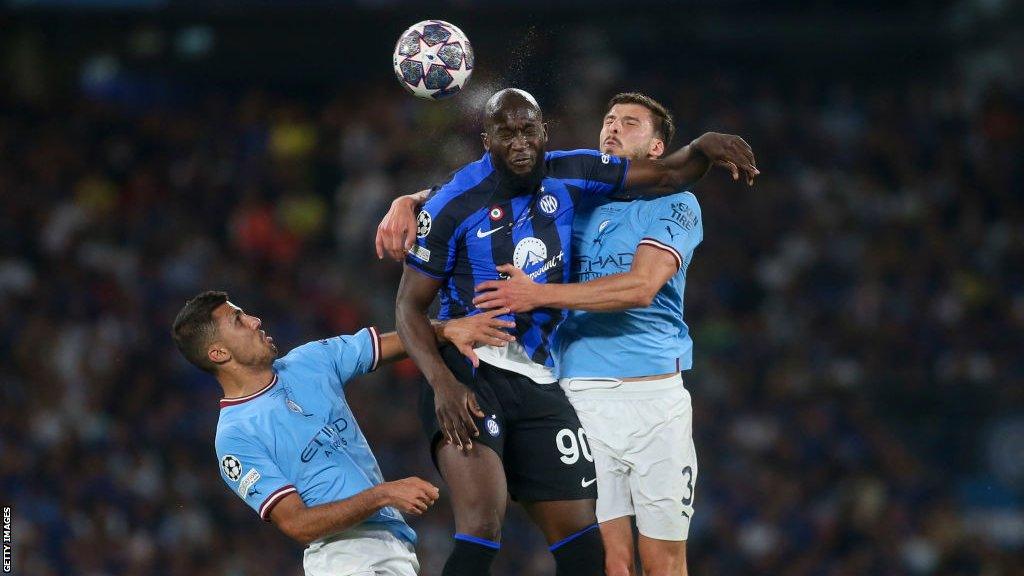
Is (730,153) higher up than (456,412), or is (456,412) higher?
(730,153)

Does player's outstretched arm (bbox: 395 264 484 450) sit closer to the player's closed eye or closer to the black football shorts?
the black football shorts

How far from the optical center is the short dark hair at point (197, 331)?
5008 mm

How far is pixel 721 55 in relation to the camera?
15.2 meters

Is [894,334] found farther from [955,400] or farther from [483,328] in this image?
[483,328]

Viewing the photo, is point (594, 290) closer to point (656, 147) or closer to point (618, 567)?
point (656, 147)

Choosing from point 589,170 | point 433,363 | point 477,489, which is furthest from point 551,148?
point 477,489

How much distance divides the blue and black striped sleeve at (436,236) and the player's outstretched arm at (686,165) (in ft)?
2.77

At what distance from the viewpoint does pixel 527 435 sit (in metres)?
4.97

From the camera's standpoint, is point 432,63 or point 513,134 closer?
point 513,134

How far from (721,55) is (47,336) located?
8775 mm

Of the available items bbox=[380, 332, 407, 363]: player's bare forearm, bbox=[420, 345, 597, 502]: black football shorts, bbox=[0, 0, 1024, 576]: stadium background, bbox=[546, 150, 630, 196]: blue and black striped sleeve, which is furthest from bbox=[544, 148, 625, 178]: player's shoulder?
bbox=[0, 0, 1024, 576]: stadium background

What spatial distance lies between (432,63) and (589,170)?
0.90 m

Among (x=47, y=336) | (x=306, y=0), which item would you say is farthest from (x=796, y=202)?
(x=47, y=336)

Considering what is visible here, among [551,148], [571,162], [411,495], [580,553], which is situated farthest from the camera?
[551,148]
